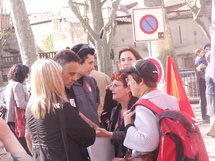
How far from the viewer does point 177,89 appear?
4.70 meters

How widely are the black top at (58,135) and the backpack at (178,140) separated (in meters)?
0.61

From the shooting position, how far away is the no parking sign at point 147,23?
888 centimetres

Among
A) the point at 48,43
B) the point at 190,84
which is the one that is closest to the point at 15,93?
the point at 190,84

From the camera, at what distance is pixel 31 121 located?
4.15 meters

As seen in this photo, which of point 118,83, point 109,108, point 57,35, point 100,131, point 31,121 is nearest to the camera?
point 31,121

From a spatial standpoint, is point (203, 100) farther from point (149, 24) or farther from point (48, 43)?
point (48, 43)

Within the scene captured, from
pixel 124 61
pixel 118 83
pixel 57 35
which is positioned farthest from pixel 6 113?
pixel 57 35

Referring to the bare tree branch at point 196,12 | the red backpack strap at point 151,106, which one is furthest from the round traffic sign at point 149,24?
the bare tree branch at point 196,12

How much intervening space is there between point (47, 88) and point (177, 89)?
137cm

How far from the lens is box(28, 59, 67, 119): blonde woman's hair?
395 centimetres

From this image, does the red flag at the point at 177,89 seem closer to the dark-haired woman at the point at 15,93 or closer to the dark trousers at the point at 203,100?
the dark-haired woman at the point at 15,93

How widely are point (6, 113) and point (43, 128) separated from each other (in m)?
3.52

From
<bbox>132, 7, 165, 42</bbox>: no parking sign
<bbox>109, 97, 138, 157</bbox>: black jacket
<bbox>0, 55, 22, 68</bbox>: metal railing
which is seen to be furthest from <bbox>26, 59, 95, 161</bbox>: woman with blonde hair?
<bbox>0, 55, 22, 68</bbox>: metal railing

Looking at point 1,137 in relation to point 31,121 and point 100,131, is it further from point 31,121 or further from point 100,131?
point 100,131
